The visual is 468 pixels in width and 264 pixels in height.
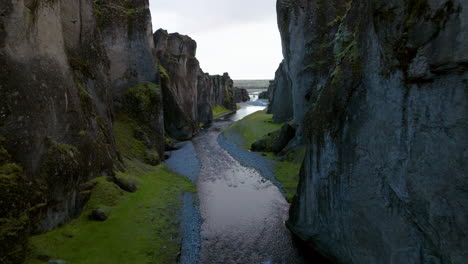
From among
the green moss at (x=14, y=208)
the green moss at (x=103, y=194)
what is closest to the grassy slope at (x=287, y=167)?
the green moss at (x=103, y=194)

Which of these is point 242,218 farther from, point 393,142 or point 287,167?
point 393,142

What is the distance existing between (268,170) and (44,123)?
66.5 ft

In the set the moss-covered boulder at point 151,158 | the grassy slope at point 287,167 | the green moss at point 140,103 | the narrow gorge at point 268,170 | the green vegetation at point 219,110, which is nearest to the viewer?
the narrow gorge at point 268,170

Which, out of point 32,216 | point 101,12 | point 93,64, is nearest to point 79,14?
point 93,64

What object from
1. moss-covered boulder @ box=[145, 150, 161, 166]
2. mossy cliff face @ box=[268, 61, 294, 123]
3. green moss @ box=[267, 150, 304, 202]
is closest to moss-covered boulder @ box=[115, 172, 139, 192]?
moss-covered boulder @ box=[145, 150, 161, 166]

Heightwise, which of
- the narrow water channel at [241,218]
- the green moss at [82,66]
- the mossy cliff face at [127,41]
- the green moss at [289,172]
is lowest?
the narrow water channel at [241,218]

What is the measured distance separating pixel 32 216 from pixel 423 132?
14.7 metres

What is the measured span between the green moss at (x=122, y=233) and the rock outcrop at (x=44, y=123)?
905 millimetres

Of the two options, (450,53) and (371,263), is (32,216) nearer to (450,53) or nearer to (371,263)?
(371,263)

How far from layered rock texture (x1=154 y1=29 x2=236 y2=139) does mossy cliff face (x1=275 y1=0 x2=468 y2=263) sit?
32.5m

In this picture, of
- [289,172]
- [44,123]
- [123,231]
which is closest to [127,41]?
[44,123]

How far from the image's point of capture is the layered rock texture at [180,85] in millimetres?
46656

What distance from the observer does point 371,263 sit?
10234 mm

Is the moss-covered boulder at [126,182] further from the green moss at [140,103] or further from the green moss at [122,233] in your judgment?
the green moss at [140,103]
